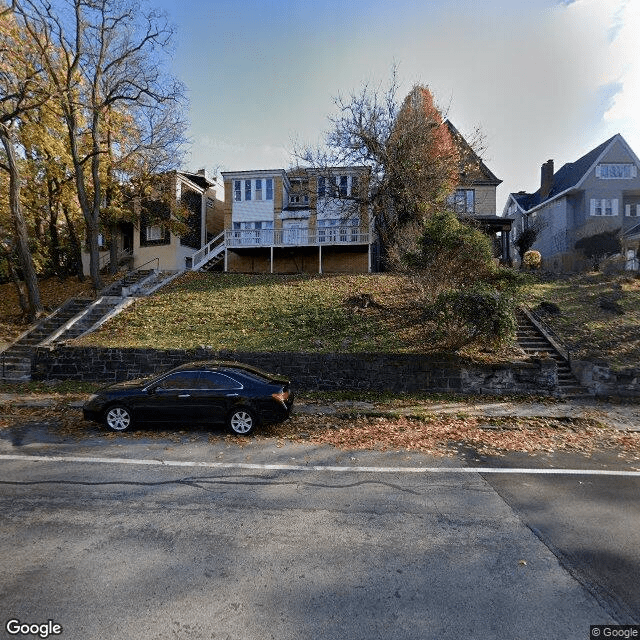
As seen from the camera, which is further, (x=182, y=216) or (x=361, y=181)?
(x=182, y=216)

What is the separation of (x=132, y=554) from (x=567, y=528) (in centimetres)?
480

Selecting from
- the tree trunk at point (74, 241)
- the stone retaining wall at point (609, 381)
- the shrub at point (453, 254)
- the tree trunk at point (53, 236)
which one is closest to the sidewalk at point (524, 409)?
the stone retaining wall at point (609, 381)

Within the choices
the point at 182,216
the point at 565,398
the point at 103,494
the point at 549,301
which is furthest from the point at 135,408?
the point at 182,216

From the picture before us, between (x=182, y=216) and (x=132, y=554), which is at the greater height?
(x=182, y=216)

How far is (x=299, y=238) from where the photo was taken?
30.5 metres

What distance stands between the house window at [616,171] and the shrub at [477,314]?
2975cm

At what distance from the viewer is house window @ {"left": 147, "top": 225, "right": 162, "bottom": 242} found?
3253 cm

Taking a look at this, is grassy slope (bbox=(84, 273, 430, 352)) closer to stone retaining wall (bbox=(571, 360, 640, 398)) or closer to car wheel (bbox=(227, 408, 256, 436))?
stone retaining wall (bbox=(571, 360, 640, 398))

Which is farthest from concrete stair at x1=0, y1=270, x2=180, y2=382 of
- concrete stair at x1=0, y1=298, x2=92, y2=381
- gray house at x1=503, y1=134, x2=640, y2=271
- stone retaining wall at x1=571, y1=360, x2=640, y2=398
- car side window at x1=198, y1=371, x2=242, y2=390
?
gray house at x1=503, y1=134, x2=640, y2=271

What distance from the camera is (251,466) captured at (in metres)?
7.17

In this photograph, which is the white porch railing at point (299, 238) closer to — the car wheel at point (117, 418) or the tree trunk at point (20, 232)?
the tree trunk at point (20, 232)

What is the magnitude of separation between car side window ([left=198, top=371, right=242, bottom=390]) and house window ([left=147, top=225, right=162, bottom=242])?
2630cm

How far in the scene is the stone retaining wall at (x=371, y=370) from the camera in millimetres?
12570

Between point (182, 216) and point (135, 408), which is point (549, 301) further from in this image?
point (182, 216)
